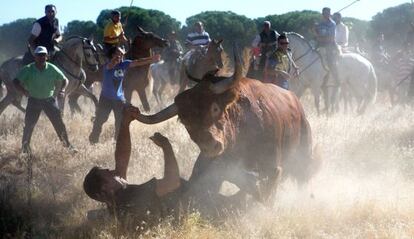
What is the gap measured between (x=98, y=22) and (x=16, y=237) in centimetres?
4085

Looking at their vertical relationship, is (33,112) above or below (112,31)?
below

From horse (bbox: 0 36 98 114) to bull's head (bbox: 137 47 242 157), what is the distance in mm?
8274

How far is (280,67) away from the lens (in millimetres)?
11062

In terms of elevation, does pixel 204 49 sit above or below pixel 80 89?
above

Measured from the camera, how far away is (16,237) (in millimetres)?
6293

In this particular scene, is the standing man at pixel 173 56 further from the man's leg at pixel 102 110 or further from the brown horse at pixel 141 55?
the man's leg at pixel 102 110

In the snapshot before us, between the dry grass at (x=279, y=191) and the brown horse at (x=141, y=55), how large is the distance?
1014mm

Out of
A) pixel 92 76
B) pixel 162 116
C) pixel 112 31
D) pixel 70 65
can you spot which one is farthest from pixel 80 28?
pixel 162 116

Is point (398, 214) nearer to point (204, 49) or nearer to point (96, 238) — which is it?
point (96, 238)

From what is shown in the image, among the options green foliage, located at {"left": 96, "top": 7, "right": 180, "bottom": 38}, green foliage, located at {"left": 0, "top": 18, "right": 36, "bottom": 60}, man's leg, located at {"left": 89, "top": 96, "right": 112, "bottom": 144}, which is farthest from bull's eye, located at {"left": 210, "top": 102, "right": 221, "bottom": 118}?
green foliage, located at {"left": 0, "top": 18, "right": 36, "bottom": 60}

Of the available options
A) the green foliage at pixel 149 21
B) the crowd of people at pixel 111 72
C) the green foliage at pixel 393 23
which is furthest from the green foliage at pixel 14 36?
the crowd of people at pixel 111 72

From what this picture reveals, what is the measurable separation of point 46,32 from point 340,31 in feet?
28.5

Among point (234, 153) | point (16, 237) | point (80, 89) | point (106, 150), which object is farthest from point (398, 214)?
point (80, 89)

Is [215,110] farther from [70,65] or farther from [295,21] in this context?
[295,21]
